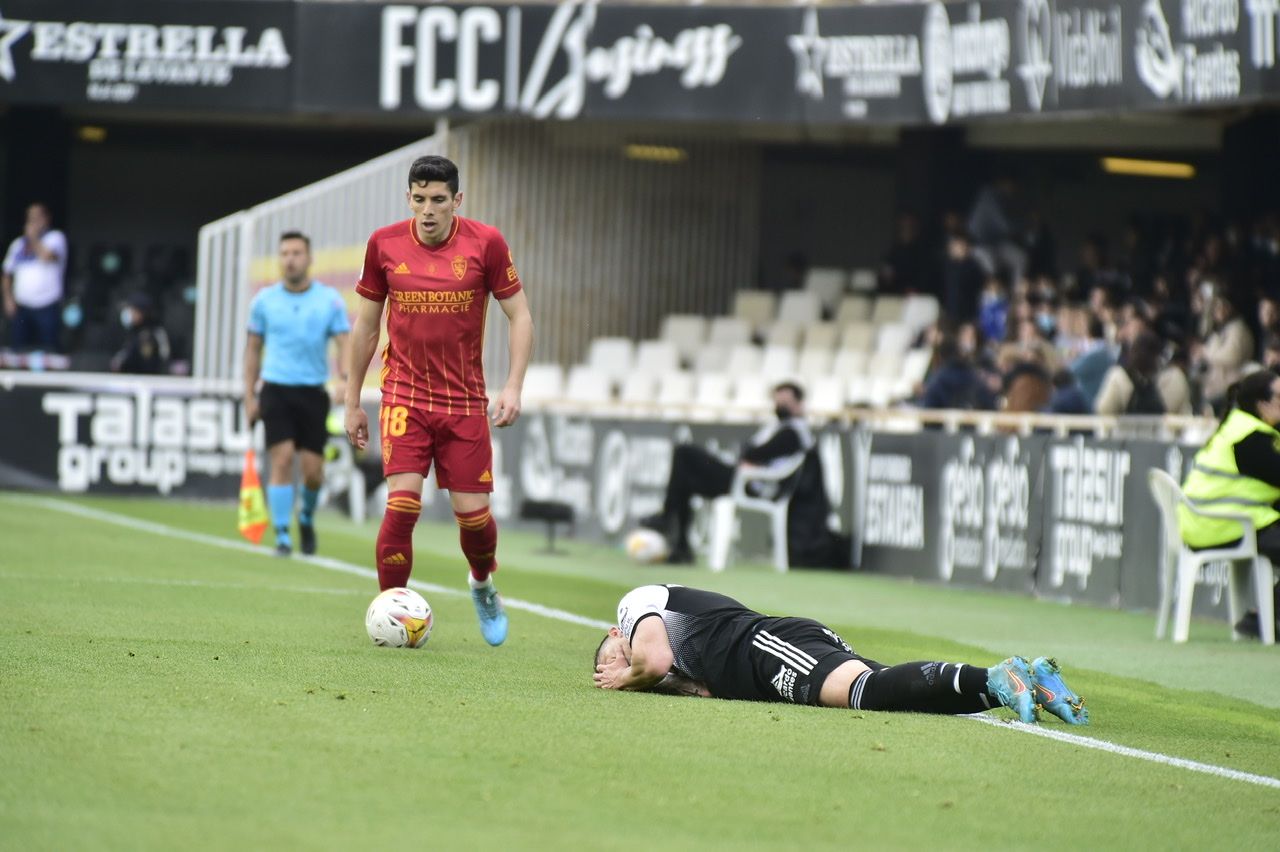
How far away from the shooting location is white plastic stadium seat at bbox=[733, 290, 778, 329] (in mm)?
24812

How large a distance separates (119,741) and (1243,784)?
354cm

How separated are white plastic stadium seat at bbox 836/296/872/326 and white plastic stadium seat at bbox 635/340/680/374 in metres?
2.00

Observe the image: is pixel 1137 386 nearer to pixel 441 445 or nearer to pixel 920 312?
pixel 920 312

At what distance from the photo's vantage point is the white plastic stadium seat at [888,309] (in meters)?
23.6

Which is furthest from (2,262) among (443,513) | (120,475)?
(443,513)

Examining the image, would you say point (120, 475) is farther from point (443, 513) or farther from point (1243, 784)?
point (1243, 784)

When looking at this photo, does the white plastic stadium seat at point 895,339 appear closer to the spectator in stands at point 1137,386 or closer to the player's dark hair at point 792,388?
the player's dark hair at point 792,388

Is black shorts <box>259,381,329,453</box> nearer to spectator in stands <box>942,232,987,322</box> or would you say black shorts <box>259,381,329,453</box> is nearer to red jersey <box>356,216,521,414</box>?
red jersey <box>356,216,521,414</box>

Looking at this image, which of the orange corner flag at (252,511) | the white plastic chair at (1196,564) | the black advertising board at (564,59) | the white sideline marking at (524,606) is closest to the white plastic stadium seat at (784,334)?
the black advertising board at (564,59)

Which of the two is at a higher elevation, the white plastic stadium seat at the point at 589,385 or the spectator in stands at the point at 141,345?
the spectator in stands at the point at 141,345

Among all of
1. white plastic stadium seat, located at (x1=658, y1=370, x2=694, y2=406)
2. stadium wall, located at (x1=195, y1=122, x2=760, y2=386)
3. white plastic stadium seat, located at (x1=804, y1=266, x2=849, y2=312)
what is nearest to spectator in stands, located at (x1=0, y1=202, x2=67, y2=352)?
stadium wall, located at (x1=195, y1=122, x2=760, y2=386)

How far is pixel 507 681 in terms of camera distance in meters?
8.11

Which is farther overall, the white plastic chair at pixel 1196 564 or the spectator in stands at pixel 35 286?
the spectator in stands at pixel 35 286

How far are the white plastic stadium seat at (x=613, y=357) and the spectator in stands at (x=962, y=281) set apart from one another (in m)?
3.80
